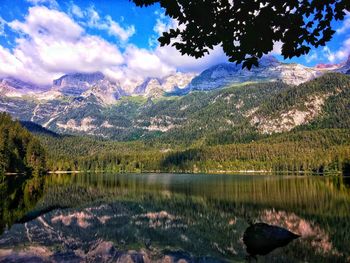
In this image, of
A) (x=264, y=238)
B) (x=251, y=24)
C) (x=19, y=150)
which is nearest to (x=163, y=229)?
(x=264, y=238)

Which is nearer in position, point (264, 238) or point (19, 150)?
point (264, 238)

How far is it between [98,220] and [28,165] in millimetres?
143494

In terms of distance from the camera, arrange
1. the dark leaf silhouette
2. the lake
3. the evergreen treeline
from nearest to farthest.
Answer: the dark leaf silhouette → the lake → the evergreen treeline

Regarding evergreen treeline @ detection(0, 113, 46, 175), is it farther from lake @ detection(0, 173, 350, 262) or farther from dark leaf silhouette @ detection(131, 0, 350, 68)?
dark leaf silhouette @ detection(131, 0, 350, 68)

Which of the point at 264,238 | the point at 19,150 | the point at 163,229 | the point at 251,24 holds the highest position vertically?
the point at 19,150

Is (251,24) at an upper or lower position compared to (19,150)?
lower

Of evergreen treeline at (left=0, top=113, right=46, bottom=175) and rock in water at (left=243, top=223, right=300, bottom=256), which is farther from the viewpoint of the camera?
evergreen treeline at (left=0, top=113, right=46, bottom=175)

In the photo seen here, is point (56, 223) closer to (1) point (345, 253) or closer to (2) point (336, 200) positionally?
(1) point (345, 253)

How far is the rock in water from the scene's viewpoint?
38.8 m

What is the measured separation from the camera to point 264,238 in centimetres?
4003

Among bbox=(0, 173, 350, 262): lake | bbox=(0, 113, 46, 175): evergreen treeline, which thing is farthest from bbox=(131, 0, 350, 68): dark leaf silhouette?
bbox=(0, 113, 46, 175): evergreen treeline

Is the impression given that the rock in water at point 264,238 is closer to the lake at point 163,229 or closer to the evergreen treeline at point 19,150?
the lake at point 163,229

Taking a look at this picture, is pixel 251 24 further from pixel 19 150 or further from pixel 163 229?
pixel 19 150

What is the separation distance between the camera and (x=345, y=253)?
37.4m
